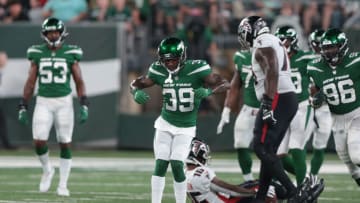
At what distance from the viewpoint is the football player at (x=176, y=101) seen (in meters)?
9.98

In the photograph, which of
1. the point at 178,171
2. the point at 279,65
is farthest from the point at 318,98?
the point at 178,171

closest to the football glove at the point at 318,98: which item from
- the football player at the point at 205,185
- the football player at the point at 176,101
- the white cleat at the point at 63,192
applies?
the football player at the point at 176,101

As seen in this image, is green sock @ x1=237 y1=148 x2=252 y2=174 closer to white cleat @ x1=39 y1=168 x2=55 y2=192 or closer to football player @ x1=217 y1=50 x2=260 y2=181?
football player @ x1=217 y1=50 x2=260 y2=181

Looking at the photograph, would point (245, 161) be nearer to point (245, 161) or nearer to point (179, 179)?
point (245, 161)

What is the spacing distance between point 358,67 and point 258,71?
106 cm

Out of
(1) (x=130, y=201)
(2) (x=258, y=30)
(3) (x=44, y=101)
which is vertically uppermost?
(2) (x=258, y=30)

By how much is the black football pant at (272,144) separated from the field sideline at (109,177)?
145 cm

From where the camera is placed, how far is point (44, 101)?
12242 mm

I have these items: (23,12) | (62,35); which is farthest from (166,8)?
(62,35)

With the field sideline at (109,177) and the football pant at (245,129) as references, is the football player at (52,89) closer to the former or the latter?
the field sideline at (109,177)

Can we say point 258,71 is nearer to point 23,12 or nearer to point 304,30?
point 304,30

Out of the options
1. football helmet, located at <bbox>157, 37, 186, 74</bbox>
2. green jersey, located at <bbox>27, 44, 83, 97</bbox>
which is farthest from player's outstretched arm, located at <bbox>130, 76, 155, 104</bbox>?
green jersey, located at <bbox>27, 44, 83, 97</bbox>

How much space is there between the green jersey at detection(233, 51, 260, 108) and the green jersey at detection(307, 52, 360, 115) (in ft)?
4.24

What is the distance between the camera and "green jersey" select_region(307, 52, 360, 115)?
10781 mm
